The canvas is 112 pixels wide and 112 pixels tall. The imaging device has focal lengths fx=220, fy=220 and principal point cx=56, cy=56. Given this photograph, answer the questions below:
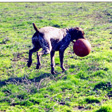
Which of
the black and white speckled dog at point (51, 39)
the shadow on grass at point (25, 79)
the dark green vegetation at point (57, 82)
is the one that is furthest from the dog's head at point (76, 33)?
the shadow on grass at point (25, 79)

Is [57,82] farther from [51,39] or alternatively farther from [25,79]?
[51,39]

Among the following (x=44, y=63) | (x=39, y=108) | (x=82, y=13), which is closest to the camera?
(x=39, y=108)

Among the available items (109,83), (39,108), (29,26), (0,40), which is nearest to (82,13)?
(29,26)

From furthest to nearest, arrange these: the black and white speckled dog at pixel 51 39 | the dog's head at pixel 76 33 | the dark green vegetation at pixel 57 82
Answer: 1. the dog's head at pixel 76 33
2. the black and white speckled dog at pixel 51 39
3. the dark green vegetation at pixel 57 82

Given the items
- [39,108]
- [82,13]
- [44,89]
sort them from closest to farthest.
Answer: [39,108]
[44,89]
[82,13]

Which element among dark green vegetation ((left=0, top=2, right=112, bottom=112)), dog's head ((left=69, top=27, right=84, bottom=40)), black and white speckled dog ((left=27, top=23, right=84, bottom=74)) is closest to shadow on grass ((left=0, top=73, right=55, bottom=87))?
dark green vegetation ((left=0, top=2, right=112, bottom=112))

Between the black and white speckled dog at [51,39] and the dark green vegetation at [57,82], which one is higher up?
the black and white speckled dog at [51,39]

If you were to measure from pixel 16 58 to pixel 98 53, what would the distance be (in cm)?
394

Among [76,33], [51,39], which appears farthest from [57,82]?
[76,33]

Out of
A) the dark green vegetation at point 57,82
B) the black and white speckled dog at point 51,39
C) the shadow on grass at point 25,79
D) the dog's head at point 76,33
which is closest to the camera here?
the dark green vegetation at point 57,82

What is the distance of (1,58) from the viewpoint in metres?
10.5

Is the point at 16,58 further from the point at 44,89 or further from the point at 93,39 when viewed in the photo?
the point at 93,39

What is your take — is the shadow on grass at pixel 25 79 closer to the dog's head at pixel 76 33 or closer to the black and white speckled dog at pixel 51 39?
the black and white speckled dog at pixel 51 39

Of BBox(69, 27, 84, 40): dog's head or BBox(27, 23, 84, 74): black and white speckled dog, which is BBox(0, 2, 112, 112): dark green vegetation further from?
BBox(69, 27, 84, 40): dog's head
